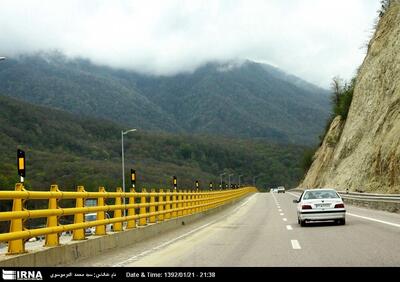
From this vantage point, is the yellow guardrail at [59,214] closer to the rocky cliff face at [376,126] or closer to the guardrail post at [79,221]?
the guardrail post at [79,221]

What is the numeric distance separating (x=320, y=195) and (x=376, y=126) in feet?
103

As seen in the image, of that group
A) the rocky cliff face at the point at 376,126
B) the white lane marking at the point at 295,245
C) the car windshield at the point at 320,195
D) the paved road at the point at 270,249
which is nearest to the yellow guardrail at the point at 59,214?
the paved road at the point at 270,249

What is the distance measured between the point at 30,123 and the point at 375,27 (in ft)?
421

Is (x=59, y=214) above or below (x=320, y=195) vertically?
below

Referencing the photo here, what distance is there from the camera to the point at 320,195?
21.4m

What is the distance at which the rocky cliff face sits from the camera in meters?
45.0

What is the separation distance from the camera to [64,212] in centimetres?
1127

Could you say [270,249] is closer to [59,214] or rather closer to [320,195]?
[59,214]

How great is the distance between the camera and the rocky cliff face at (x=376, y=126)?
44969 millimetres

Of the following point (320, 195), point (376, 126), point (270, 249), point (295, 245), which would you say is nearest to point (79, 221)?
point (270, 249)

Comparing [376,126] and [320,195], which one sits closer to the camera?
[320,195]
